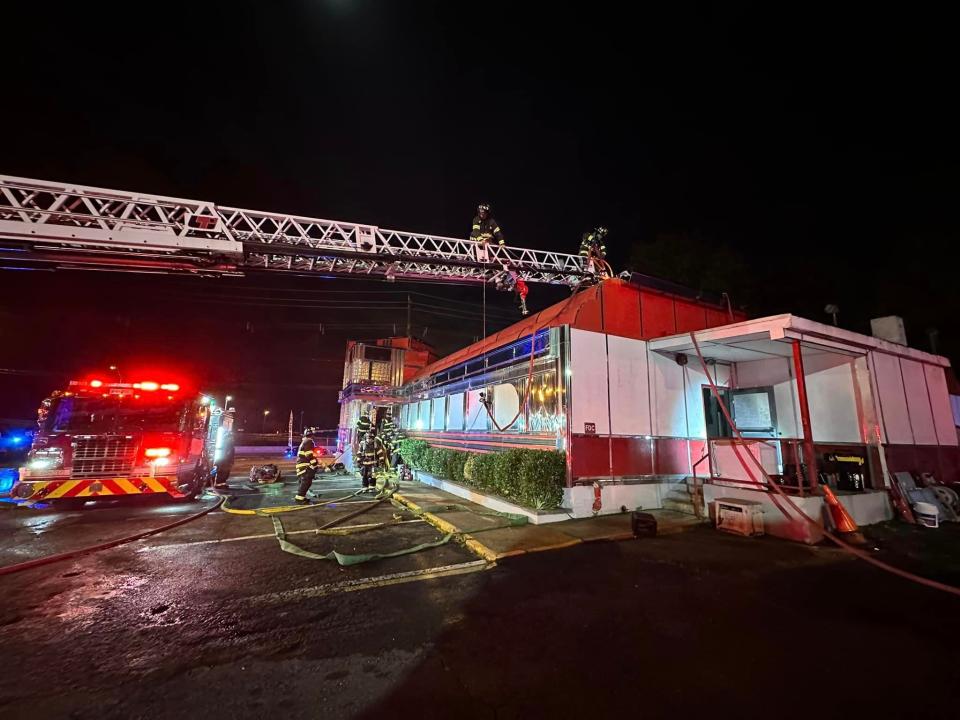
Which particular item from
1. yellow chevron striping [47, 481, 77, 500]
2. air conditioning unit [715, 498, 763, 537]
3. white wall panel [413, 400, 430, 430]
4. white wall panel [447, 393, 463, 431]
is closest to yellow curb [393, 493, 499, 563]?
air conditioning unit [715, 498, 763, 537]

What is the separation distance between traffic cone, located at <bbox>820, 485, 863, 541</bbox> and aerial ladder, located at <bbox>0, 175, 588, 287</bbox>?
11040 mm

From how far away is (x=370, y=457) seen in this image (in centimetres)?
1166

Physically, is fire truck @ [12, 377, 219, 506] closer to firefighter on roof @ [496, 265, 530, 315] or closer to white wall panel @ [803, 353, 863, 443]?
firefighter on roof @ [496, 265, 530, 315]

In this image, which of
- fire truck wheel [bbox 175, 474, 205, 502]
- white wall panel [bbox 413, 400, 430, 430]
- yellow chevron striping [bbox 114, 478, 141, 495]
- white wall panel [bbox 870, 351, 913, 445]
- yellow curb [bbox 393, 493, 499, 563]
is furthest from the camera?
white wall panel [bbox 413, 400, 430, 430]

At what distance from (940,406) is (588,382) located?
9.92m

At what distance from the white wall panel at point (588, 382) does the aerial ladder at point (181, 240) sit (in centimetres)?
597

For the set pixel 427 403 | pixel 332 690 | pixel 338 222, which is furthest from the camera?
pixel 427 403

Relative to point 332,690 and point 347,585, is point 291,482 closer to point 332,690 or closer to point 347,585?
point 347,585

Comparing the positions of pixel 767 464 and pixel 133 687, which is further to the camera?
pixel 767 464

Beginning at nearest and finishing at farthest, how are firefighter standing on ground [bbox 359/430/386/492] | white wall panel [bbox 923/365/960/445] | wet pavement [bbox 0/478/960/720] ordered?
wet pavement [bbox 0/478/960/720] < white wall panel [bbox 923/365/960/445] < firefighter standing on ground [bbox 359/430/386/492]

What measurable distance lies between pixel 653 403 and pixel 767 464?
8.62ft

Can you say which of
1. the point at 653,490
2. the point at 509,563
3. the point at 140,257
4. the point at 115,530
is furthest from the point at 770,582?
the point at 140,257

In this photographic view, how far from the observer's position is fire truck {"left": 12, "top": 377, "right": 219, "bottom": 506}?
26.8 feet

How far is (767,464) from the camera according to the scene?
7766mm
